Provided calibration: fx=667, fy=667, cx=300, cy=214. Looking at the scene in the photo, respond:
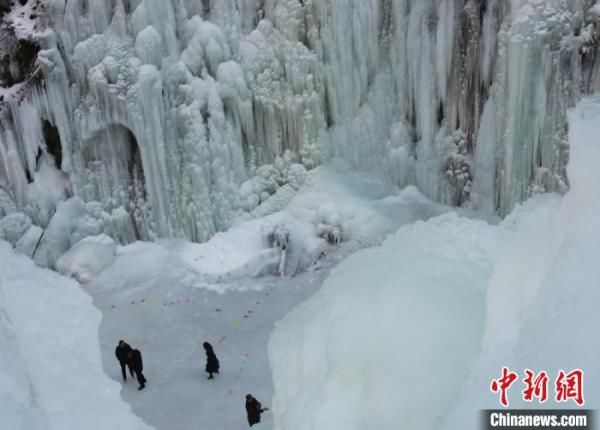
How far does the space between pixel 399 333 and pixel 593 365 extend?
1.77 m

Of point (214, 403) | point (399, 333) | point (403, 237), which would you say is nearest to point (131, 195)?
point (214, 403)

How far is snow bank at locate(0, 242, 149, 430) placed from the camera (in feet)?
27.6

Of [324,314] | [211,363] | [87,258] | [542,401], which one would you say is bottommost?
[211,363]

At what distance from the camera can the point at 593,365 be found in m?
4.17

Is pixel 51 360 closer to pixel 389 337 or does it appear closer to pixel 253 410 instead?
pixel 253 410

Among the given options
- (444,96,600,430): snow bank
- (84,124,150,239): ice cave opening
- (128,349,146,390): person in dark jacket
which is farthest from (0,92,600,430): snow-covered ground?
(84,124,150,239): ice cave opening

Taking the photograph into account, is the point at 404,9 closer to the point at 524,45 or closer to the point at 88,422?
the point at 524,45

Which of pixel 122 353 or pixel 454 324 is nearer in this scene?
pixel 454 324

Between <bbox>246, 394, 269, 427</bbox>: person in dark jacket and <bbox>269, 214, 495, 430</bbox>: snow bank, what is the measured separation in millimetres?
1504

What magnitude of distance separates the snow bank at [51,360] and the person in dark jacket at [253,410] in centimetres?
163

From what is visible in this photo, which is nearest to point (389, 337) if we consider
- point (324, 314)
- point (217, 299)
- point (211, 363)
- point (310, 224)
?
point (324, 314)

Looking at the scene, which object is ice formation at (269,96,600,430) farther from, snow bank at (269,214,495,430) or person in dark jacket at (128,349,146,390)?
person in dark jacket at (128,349,146,390)

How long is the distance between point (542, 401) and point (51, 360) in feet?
25.5

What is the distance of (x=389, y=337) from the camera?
565cm
